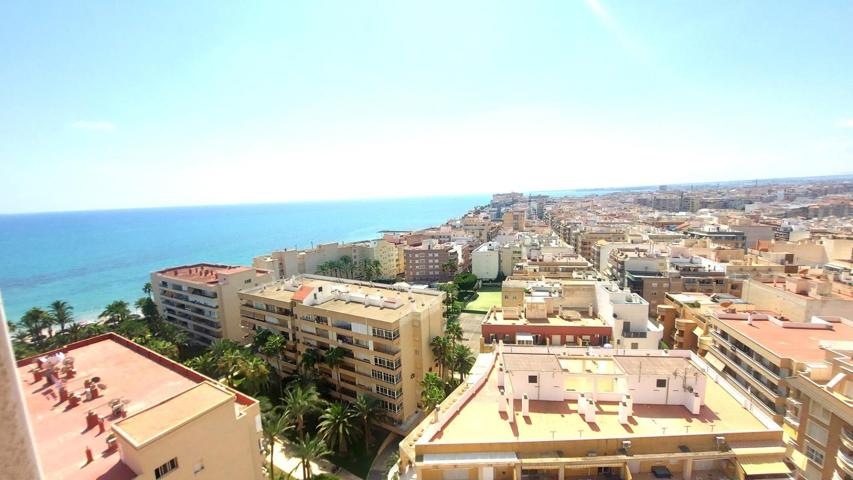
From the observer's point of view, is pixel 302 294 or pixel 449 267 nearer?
pixel 302 294

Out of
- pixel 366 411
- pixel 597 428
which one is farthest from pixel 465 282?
pixel 597 428

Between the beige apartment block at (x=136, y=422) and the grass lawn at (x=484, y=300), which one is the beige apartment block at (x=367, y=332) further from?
the grass lawn at (x=484, y=300)

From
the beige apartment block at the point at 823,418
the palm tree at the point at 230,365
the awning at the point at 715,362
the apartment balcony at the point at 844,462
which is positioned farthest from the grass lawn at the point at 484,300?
the apartment balcony at the point at 844,462

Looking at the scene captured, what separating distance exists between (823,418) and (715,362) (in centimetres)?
1138

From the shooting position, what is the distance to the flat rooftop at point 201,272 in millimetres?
58844

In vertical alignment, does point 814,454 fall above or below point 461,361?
above

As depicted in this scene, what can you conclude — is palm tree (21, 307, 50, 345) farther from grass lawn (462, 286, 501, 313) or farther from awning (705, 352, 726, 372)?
awning (705, 352, 726, 372)

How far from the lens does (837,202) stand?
163500mm

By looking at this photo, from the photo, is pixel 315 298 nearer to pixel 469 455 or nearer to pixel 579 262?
pixel 469 455

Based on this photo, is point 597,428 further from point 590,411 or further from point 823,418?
point 823,418

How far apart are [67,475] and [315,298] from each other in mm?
26718

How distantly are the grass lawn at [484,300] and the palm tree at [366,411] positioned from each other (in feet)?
136

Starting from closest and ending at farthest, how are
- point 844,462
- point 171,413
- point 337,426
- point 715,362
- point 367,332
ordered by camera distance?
point 171,413
point 844,462
point 337,426
point 715,362
point 367,332

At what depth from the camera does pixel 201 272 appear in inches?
2474
